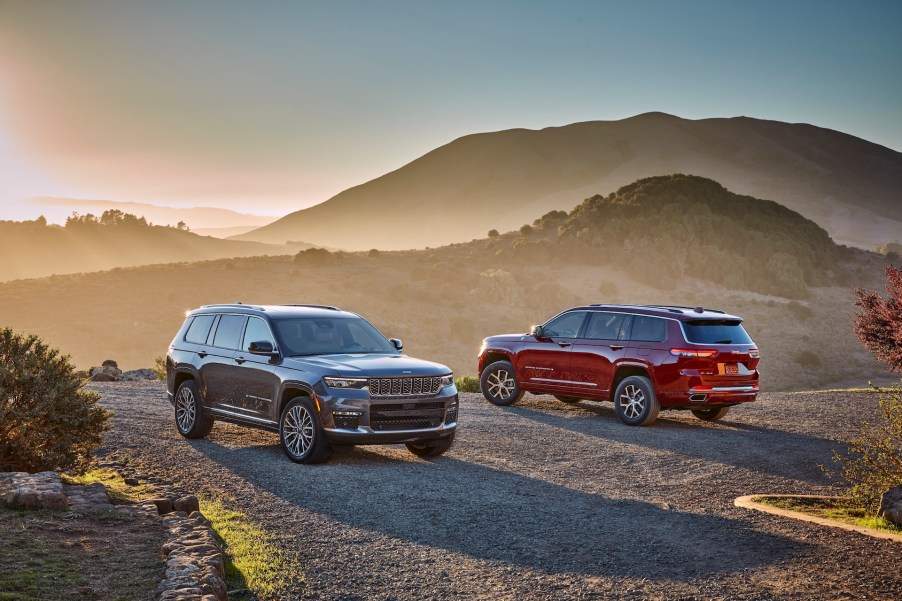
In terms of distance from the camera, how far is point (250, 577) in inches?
257

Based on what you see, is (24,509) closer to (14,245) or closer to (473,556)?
(473,556)

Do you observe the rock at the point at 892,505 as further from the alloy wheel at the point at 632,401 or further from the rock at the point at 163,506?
the alloy wheel at the point at 632,401

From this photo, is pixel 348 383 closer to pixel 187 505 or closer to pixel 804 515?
pixel 187 505

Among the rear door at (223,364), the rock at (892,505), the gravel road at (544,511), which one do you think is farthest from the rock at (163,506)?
the rock at (892,505)

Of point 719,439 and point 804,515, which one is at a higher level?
point 719,439

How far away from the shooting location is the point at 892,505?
808 centimetres

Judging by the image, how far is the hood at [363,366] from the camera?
35.4 ft

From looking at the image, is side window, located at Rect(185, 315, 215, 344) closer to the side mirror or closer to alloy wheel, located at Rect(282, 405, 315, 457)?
the side mirror

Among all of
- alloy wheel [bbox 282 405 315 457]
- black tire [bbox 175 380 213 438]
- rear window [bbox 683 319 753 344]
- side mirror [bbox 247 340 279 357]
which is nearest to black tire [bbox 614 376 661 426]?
rear window [bbox 683 319 753 344]

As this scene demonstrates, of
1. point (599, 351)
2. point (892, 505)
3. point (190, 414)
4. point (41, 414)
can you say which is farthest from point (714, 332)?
point (41, 414)

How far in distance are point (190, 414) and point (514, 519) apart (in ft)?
20.7

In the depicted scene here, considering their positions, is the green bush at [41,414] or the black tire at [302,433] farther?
the black tire at [302,433]

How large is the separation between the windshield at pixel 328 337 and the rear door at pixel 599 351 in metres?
4.62

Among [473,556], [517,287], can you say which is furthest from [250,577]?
[517,287]
